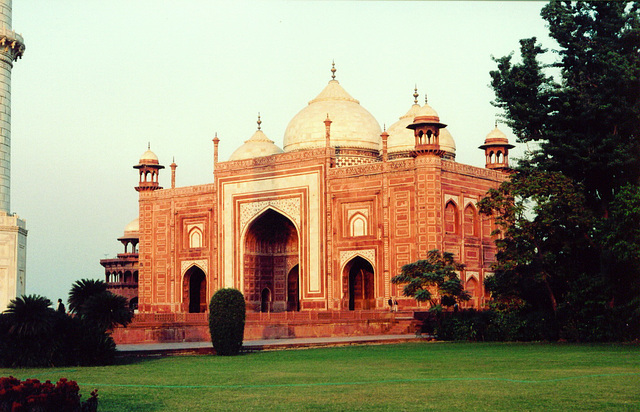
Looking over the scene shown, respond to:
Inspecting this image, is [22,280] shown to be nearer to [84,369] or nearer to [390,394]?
[84,369]

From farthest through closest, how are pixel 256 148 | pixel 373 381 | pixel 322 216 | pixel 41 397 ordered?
1. pixel 256 148
2. pixel 322 216
3. pixel 373 381
4. pixel 41 397

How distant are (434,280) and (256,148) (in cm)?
1631

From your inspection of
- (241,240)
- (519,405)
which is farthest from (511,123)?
(241,240)

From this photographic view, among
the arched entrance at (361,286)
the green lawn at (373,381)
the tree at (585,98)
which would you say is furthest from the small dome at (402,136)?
the green lawn at (373,381)

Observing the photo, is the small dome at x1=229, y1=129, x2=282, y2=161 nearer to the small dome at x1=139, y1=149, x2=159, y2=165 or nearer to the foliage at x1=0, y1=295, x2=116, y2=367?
the small dome at x1=139, y1=149, x2=159, y2=165

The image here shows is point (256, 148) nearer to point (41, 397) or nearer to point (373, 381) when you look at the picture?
point (373, 381)

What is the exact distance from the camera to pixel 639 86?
18297mm

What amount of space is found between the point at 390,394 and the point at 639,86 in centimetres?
1233

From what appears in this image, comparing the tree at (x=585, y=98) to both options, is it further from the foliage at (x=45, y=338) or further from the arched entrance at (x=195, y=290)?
the arched entrance at (x=195, y=290)

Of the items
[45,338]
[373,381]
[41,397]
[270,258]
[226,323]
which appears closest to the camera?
[41,397]

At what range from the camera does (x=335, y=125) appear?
35.6m

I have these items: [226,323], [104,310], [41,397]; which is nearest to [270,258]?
[226,323]

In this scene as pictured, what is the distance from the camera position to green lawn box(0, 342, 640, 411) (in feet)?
26.0

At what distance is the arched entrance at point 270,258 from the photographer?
3516 centimetres
